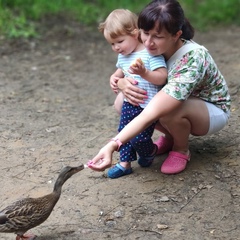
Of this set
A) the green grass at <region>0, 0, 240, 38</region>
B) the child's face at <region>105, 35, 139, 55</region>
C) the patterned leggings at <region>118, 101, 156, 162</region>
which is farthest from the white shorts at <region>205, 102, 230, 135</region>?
the green grass at <region>0, 0, 240, 38</region>

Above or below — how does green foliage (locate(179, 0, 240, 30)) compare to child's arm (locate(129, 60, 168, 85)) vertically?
below

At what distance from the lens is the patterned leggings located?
3479mm

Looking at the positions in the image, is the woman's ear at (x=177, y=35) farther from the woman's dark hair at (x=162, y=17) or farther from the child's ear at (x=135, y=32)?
the child's ear at (x=135, y=32)

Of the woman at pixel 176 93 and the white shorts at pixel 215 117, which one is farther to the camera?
the white shorts at pixel 215 117

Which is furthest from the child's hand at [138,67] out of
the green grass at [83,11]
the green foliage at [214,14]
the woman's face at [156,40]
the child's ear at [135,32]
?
the green foliage at [214,14]

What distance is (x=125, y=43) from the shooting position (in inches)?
133

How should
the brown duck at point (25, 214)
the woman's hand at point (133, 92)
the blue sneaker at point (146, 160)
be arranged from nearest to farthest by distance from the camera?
the brown duck at point (25, 214) → the woman's hand at point (133, 92) → the blue sneaker at point (146, 160)

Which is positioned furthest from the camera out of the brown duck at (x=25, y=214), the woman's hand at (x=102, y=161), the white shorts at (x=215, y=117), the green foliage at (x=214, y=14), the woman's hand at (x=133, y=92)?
the green foliage at (x=214, y=14)

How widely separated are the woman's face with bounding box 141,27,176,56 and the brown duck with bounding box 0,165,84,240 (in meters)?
1.02

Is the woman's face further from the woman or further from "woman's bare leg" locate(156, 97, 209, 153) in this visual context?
"woman's bare leg" locate(156, 97, 209, 153)

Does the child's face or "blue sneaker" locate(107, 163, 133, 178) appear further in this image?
"blue sneaker" locate(107, 163, 133, 178)

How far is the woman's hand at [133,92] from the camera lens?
134 inches

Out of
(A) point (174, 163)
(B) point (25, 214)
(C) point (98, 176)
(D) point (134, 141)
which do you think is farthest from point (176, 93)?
(B) point (25, 214)

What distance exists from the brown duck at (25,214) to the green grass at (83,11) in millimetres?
5078
